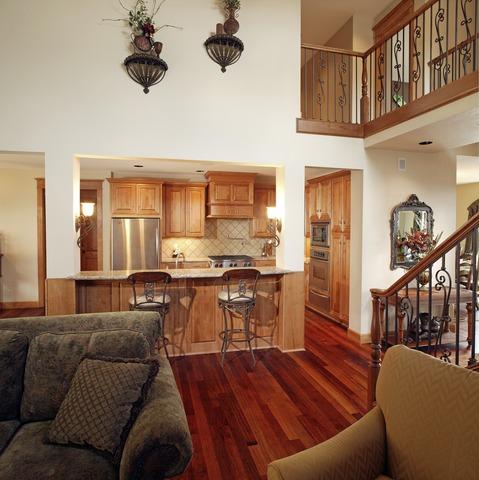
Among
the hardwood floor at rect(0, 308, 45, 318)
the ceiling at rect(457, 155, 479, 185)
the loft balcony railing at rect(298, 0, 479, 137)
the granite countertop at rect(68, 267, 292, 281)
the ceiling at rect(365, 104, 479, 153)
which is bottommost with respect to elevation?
the hardwood floor at rect(0, 308, 45, 318)

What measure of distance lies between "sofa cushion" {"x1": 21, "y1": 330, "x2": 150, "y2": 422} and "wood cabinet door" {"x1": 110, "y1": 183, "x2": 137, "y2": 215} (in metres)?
4.17

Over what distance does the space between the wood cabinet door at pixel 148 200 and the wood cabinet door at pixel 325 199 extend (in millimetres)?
2801

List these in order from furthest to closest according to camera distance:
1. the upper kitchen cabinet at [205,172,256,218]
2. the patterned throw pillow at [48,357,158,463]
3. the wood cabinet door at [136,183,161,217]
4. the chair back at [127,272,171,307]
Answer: the upper kitchen cabinet at [205,172,256,218] < the wood cabinet door at [136,183,161,217] < the chair back at [127,272,171,307] < the patterned throw pillow at [48,357,158,463]

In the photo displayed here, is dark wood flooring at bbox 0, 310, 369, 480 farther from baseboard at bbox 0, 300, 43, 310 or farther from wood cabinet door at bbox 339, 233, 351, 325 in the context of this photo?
baseboard at bbox 0, 300, 43, 310

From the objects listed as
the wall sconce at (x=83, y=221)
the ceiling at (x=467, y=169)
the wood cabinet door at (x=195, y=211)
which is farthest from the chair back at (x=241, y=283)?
the ceiling at (x=467, y=169)

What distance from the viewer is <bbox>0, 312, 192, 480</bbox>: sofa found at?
1.38m

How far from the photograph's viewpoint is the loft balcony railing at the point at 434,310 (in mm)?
2174

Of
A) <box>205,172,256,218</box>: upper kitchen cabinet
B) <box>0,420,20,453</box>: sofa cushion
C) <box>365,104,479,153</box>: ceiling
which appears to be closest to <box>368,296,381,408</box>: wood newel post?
<box>365,104,479,153</box>: ceiling

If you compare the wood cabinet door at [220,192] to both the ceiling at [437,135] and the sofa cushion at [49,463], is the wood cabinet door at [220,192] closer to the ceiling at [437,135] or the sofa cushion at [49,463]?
the ceiling at [437,135]

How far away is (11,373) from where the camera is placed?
181cm

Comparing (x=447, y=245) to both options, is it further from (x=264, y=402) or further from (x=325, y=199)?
(x=325, y=199)

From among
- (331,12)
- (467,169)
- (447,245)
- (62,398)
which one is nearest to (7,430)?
(62,398)

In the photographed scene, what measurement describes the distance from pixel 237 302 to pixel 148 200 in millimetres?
3156

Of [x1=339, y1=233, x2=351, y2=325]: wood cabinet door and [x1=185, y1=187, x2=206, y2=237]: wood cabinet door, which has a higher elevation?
[x1=185, y1=187, x2=206, y2=237]: wood cabinet door
